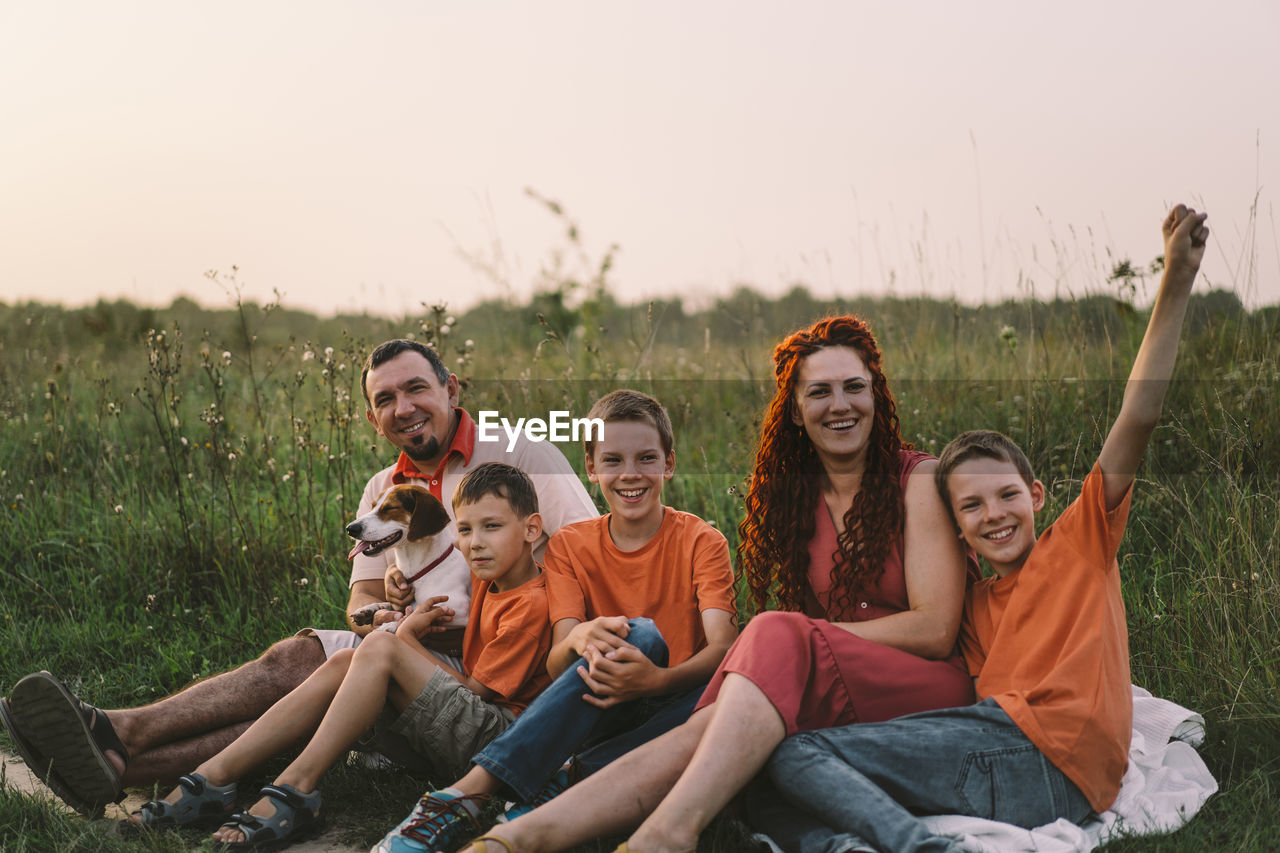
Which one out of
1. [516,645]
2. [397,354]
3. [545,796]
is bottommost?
[545,796]

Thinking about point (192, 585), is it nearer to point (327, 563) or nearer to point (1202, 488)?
point (327, 563)

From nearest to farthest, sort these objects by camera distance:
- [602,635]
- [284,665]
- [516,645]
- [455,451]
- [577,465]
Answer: [602,635], [516,645], [284,665], [455,451], [577,465]

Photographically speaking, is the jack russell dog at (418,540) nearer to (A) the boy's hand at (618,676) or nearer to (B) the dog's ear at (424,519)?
(B) the dog's ear at (424,519)

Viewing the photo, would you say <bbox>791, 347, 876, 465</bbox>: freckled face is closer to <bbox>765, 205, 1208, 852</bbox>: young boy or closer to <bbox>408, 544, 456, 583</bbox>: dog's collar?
<bbox>765, 205, 1208, 852</bbox>: young boy

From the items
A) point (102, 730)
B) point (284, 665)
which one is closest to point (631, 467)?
point (284, 665)

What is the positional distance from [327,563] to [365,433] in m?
A: 1.33

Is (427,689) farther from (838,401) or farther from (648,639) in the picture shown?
(838,401)

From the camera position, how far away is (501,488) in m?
3.28

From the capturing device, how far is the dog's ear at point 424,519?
3.51 metres

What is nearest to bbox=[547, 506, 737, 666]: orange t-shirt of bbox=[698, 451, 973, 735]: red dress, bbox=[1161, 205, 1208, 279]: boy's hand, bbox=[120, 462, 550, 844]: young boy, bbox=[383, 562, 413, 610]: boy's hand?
bbox=[120, 462, 550, 844]: young boy

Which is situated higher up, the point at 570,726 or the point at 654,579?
the point at 654,579

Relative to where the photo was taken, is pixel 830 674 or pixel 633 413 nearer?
pixel 830 674

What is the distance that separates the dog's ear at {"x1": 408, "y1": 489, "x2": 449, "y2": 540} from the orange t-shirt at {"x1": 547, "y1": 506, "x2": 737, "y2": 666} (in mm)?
470

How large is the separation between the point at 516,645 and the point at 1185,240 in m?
2.20
